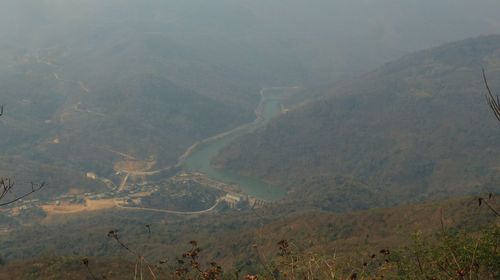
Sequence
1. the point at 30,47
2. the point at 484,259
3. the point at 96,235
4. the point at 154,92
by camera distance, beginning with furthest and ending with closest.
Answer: the point at 30,47 → the point at 154,92 → the point at 96,235 → the point at 484,259

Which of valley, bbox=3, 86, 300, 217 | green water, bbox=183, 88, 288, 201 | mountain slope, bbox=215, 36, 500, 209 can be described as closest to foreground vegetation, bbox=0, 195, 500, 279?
valley, bbox=3, 86, 300, 217

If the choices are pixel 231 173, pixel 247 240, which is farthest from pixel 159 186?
pixel 247 240

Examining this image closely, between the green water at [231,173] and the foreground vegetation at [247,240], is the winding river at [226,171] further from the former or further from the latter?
the foreground vegetation at [247,240]

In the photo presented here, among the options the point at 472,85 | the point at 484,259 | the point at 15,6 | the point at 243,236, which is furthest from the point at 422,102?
the point at 15,6

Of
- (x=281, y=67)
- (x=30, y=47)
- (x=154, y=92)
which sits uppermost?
(x=30, y=47)

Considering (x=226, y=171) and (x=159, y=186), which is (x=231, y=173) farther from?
(x=159, y=186)

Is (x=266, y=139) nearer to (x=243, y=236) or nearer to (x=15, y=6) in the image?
(x=243, y=236)
